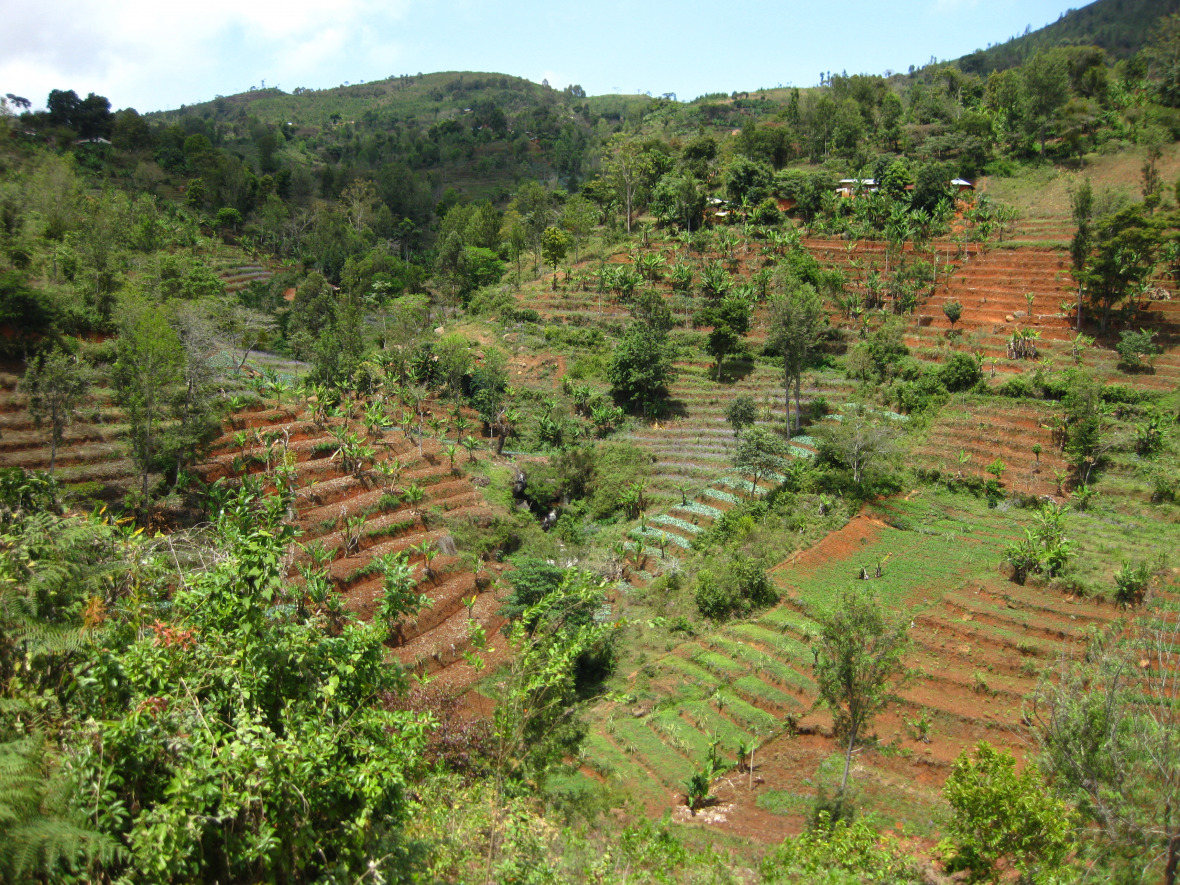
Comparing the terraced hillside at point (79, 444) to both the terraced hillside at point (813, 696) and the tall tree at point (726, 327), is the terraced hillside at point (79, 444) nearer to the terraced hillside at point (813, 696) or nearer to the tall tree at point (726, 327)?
the terraced hillside at point (813, 696)

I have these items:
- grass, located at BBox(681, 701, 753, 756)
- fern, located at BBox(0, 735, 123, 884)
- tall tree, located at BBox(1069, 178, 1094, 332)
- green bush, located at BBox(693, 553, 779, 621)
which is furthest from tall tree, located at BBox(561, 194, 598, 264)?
fern, located at BBox(0, 735, 123, 884)

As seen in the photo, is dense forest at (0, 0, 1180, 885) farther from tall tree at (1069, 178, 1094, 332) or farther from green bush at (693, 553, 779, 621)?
tall tree at (1069, 178, 1094, 332)

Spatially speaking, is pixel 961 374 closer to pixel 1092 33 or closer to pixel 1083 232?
pixel 1083 232

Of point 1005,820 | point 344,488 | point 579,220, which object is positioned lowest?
point 1005,820

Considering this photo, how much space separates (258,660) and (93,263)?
37.5 metres

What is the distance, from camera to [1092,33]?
147500 millimetres

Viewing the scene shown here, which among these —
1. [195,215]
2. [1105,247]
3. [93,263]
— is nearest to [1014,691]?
[1105,247]

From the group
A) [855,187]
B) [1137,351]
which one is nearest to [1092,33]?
[855,187]

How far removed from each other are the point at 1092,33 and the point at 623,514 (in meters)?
175

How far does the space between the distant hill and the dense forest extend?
77.6m

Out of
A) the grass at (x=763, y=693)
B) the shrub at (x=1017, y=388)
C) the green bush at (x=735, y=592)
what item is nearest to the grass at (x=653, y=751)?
the grass at (x=763, y=693)

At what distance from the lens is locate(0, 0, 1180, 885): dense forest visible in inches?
259

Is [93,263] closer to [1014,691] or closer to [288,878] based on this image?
[288,878]

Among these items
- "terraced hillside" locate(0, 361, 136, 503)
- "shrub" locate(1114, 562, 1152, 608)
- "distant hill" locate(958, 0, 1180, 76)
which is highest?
"distant hill" locate(958, 0, 1180, 76)
